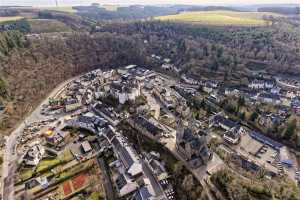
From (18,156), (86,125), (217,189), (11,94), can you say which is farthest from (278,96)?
(11,94)

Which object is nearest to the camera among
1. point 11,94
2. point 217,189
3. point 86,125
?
point 217,189

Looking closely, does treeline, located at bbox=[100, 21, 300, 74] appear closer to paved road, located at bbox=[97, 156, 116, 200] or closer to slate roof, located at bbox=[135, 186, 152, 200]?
paved road, located at bbox=[97, 156, 116, 200]

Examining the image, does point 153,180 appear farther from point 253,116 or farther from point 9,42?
point 9,42

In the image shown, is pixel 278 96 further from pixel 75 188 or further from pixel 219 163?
pixel 75 188

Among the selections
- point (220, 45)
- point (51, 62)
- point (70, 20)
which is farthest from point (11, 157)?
point (70, 20)

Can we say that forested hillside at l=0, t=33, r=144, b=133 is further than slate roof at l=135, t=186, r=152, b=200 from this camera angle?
Yes

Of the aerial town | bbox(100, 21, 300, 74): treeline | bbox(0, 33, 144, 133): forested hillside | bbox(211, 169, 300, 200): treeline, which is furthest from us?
bbox(100, 21, 300, 74): treeline

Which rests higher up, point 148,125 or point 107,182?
point 148,125

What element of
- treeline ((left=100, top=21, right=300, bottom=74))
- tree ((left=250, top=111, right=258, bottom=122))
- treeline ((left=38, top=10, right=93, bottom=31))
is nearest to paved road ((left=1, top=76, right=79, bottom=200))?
tree ((left=250, top=111, right=258, bottom=122))
